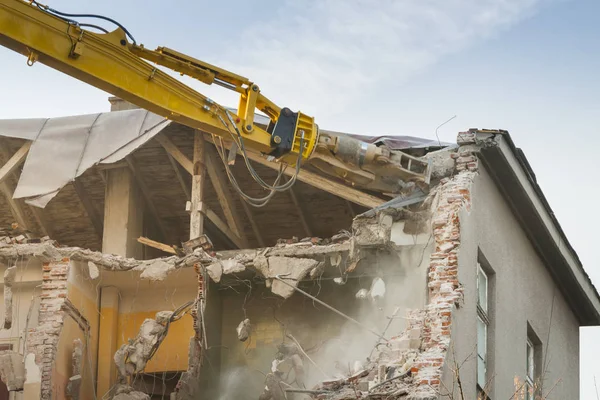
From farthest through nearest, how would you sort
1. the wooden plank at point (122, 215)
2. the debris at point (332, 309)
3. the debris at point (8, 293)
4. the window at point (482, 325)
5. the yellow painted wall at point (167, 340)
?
the yellow painted wall at point (167, 340) → the wooden plank at point (122, 215) → the debris at point (8, 293) → the debris at point (332, 309) → the window at point (482, 325)

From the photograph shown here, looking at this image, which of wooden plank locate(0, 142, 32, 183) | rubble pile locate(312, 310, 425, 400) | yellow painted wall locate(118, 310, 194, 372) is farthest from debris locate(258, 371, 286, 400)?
wooden plank locate(0, 142, 32, 183)

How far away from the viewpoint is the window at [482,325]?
18188 mm

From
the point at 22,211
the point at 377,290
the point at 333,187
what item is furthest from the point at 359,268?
the point at 22,211

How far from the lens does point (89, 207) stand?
22562 mm

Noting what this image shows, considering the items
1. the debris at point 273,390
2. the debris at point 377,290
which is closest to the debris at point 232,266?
the debris at point 273,390

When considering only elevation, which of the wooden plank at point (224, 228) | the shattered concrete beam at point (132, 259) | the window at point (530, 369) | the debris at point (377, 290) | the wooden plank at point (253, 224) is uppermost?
the wooden plank at point (253, 224)

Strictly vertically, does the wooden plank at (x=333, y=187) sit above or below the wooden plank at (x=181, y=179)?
below

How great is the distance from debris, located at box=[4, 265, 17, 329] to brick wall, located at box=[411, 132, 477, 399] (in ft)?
20.5

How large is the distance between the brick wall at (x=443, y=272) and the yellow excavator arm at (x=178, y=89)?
0.62 metres

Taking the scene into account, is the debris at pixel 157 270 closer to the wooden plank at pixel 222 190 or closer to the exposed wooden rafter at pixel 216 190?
the exposed wooden rafter at pixel 216 190

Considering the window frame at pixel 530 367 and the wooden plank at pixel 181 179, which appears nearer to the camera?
the window frame at pixel 530 367

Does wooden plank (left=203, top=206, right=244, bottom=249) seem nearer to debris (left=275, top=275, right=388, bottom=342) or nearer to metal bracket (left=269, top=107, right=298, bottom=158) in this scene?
A: debris (left=275, top=275, right=388, bottom=342)

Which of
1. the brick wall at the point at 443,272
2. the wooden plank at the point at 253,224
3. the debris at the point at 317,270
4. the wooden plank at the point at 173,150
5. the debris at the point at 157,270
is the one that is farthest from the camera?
the wooden plank at the point at 253,224

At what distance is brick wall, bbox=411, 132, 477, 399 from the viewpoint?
55.1 ft
